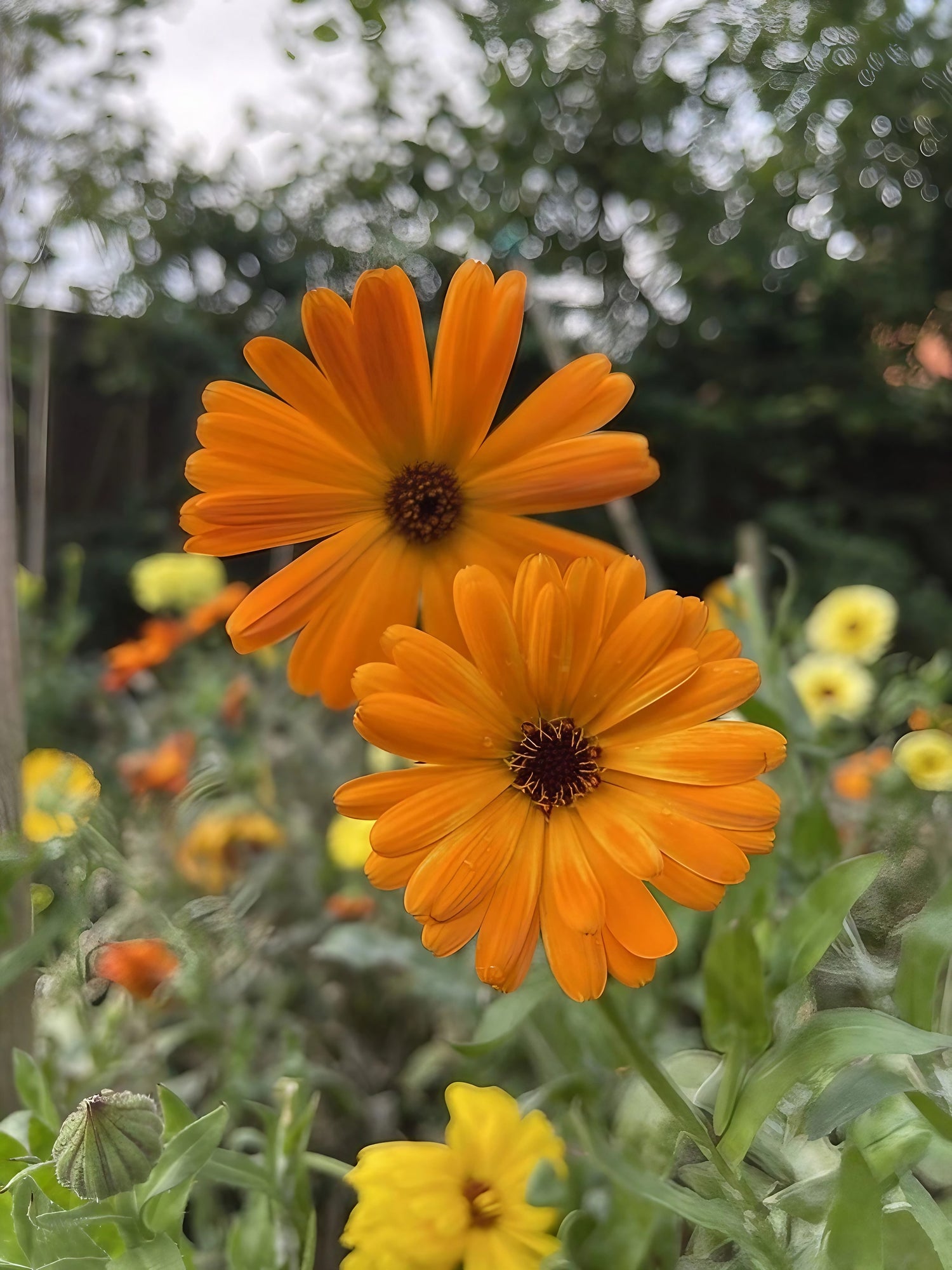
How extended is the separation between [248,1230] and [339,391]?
0.29 meters

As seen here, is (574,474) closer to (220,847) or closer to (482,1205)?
(482,1205)

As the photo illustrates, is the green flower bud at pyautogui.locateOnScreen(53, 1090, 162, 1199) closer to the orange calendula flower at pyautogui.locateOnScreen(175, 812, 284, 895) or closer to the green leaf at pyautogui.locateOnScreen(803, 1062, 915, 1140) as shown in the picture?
the green leaf at pyautogui.locateOnScreen(803, 1062, 915, 1140)

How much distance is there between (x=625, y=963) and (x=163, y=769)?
2.11 feet

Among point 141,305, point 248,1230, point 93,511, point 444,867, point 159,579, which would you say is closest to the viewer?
point 444,867

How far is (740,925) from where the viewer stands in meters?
0.28

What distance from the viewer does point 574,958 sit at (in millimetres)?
201

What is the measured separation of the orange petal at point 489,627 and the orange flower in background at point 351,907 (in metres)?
0.57

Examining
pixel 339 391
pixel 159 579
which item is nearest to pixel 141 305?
pixel 159 579

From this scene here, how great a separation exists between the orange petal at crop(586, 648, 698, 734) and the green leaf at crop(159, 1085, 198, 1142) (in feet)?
0.54

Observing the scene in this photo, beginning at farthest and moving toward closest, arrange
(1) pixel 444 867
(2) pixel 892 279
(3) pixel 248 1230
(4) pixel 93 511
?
1. (4) pixel 93 511
2. (2) pixel 892 279
3. (3) pixel 248 1230
4. (1) pixel 444 867

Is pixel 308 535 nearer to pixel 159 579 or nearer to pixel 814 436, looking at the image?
pixel 159 579

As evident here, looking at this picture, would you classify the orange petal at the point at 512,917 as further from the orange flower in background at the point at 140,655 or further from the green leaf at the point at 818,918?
the orange flower in background at the point at 140,655

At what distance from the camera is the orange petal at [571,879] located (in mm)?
200

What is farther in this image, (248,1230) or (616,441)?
(248,1230)
